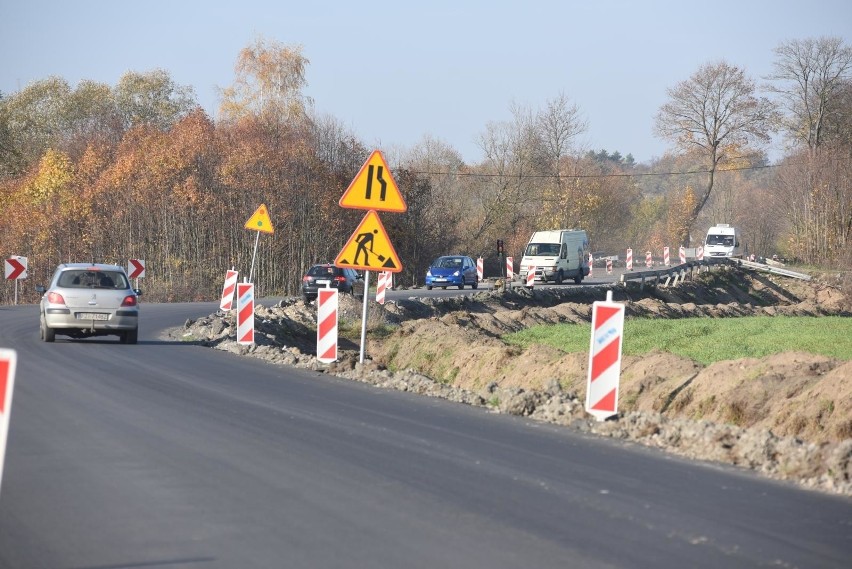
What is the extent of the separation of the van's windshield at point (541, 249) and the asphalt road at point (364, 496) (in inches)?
1892

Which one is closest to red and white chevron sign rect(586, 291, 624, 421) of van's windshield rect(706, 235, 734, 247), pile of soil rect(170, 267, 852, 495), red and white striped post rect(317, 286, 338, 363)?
pile of soil rect(170, 267, 852, 495)

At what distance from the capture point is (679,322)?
3189 centimetres

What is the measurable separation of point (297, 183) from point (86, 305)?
3898 centimetres

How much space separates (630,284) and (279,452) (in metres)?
40.5

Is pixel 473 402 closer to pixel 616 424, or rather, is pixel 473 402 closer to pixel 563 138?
pixel 616 424

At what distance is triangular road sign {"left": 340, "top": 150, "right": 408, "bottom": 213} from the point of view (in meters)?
17.5

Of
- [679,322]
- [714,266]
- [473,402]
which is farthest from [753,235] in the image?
[473,402]

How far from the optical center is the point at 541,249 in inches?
2438

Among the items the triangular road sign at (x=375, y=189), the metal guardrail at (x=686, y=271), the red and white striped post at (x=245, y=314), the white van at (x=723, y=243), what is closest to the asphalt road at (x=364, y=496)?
the triangular road sign at (x=375, y=189)

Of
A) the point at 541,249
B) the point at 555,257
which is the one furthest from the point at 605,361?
the point at 541,249

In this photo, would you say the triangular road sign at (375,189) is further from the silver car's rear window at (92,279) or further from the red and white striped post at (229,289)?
the red and white striped post at (229,289)

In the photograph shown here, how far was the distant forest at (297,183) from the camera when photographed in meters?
60.4

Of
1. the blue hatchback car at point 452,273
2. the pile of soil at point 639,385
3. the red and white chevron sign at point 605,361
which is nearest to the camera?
the pile of soil at point 639,385

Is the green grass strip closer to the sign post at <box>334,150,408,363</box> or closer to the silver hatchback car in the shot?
the sign post at <box>334,150,408,363</box>
